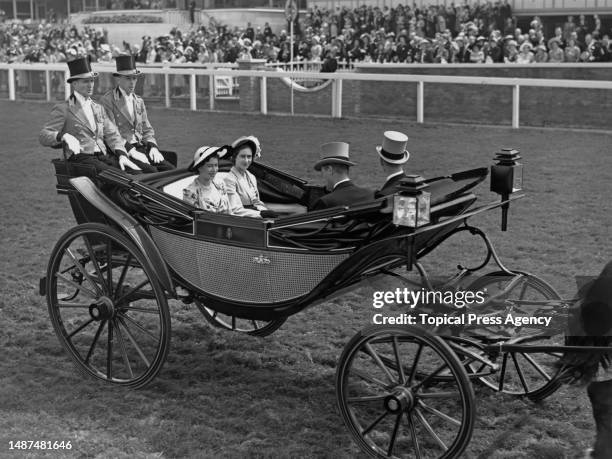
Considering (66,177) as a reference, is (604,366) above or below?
below

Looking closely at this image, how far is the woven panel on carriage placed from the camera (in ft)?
15.8

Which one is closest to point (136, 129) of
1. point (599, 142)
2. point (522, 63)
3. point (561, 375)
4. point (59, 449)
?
point (59, 449)

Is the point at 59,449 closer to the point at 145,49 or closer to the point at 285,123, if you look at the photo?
the point at 285,123

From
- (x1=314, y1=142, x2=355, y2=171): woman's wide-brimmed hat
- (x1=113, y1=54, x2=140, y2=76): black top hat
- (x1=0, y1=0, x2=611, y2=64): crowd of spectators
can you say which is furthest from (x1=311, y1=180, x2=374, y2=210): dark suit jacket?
(x1=0, y1=0, x2=611, y2=64): crowd of spectators

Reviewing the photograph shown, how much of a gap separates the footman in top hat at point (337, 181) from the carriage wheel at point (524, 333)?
2.65 feet

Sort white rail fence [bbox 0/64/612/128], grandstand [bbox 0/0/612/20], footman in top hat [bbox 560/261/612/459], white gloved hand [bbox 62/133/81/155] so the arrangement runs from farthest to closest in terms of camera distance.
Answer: grandstand [bbox 0/0/612/20] < white rail fence [bbox 0/64/612/128] < white gloved hand [bbox 62/133/81/155] < footman in top hat [bbox 560/261/612/459]

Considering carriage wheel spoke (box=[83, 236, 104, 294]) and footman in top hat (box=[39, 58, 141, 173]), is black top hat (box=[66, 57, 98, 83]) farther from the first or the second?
carriage wheel spoke (box=[83, 236, 104, 294])

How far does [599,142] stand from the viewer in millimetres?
14461

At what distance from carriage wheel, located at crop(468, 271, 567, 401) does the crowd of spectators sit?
1315 centimetres

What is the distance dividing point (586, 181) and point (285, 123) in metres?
7.66

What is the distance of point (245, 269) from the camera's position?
497cm

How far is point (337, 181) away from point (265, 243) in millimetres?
763

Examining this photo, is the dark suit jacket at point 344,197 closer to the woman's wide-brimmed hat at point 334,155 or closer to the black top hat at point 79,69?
the woman's wide-brimmed hat at point 334,155

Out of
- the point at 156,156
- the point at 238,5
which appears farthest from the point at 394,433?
the point at 238,5
